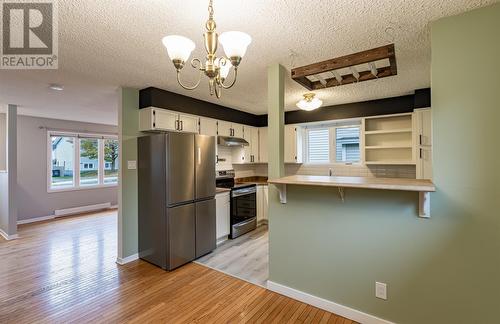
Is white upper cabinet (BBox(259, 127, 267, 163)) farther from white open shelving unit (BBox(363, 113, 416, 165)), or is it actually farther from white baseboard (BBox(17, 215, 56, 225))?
white baseboard (BBox(17, 215, 56, 225))

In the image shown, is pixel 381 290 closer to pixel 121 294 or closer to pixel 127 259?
pixel 121 294

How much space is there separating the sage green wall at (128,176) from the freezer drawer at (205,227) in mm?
903

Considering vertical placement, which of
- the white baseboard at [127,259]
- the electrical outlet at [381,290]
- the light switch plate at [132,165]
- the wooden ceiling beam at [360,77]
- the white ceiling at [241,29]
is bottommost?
the white baseboard at [127,259]

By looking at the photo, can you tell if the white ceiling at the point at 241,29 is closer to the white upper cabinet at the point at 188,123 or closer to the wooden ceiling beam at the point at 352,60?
the wooden ceiling beam at the point at 352,60

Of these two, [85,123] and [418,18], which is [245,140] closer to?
[418,18]

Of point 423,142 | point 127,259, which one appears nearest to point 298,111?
point 423,142

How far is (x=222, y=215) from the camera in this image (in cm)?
400

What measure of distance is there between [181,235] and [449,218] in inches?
112

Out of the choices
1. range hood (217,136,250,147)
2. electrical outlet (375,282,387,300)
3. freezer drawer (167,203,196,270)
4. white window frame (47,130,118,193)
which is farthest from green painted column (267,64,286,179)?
white window frame (47,130,118,193)

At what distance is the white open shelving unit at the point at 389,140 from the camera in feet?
13.0

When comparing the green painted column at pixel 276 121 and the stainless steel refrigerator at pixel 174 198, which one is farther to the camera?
the stainless steel refrigerator at pixel 174 198

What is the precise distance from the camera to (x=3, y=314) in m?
2.19

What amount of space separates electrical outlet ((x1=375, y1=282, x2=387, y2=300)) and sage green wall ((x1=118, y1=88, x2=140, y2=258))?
308cm

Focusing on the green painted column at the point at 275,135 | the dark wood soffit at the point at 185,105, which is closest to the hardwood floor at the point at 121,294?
the green painted column at the point at 275,135
